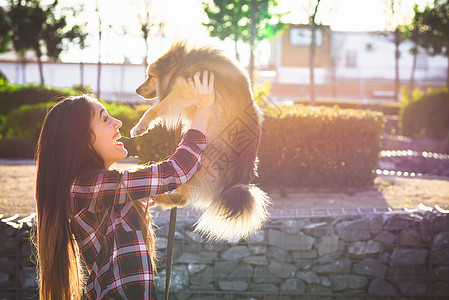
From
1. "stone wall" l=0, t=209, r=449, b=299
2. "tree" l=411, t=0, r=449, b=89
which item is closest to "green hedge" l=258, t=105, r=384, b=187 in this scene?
"stone wall" l=0, t=209, r=449, b=299

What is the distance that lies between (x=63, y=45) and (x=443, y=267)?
1948cm

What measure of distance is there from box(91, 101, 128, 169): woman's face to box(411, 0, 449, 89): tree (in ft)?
59.4

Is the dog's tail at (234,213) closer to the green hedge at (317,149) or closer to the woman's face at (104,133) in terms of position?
the woman's face at (104,133)

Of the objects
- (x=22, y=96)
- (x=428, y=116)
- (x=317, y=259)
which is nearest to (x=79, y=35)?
(x=22, y=96)

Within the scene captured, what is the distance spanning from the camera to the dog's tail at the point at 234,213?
2.09 metres

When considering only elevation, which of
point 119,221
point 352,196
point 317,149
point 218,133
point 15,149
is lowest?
point 15,149

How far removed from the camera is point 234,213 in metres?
2.08

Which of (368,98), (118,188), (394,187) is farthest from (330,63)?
(118,188)

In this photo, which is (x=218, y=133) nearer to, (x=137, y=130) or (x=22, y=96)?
(x=137, y=130)

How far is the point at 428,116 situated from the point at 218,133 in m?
12.1

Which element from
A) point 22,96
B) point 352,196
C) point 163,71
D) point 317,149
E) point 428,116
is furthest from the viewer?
point 22,96

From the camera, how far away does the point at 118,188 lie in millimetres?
2002

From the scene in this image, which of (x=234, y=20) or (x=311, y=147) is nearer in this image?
(x=311, y=147)

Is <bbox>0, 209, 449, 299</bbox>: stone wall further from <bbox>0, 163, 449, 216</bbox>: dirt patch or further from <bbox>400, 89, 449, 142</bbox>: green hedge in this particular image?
<bbox>400, 89, 449, 142</bbox>: green hedge
